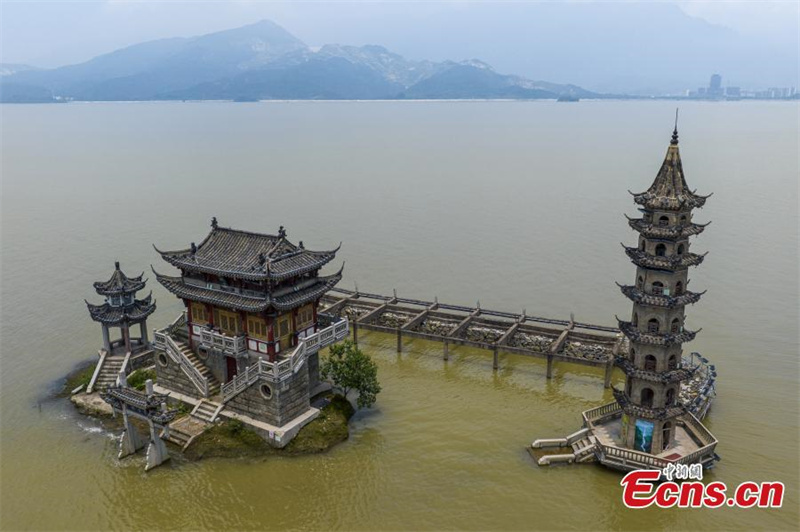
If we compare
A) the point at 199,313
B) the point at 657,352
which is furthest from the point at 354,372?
the point at 657,352

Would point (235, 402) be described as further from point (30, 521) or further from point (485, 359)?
point (485, 359)

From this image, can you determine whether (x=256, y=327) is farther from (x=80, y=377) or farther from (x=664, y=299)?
(x=664, y=299)

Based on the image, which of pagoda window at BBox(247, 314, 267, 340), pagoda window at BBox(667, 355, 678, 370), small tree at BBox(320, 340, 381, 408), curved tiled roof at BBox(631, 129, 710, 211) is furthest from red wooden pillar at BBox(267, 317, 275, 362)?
pagoda window at BBox(667, 355, 678, 370)

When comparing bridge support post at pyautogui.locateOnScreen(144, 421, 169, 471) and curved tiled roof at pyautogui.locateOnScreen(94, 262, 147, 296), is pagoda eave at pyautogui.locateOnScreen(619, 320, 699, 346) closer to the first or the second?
bridge support post at pyautogui.locateOnScreen(144, 421, 169, 471)

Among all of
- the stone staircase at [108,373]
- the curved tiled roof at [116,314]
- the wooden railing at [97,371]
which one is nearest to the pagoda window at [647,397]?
the curved tiled roof at [116,314]

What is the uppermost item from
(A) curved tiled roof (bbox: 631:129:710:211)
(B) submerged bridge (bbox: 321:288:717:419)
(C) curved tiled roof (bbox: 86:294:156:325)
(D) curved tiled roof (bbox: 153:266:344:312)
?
(A) curved tiled roof (bbox: 631:129:710:211)

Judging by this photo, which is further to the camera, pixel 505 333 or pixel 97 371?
pixel 505 333
